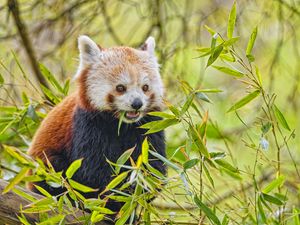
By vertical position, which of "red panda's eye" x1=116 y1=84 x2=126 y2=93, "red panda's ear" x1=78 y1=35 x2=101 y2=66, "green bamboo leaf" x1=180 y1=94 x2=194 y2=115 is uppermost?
"red panda's ear" x1=78 y1=35 x2=101 y2=66

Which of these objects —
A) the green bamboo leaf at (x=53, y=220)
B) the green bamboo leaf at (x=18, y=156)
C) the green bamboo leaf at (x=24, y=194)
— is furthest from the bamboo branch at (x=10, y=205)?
the green bamboo leaf at (x=18, y=156)

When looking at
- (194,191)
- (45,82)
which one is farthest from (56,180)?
(45,82)

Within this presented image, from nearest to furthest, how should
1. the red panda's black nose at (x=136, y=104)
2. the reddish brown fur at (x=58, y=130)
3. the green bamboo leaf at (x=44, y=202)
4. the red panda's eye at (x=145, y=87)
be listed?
the green bamboo leaf at (x=44, y=202), the red panda's black nose at (x=136, y=104), the red panda's eye at (x=145, y=87), the reddish brown fur at (x=58, y=130)

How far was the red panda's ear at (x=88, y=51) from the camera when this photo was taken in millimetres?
3488

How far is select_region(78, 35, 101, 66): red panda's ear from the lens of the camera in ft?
11.4

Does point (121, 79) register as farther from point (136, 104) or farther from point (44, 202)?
point (44, 202)

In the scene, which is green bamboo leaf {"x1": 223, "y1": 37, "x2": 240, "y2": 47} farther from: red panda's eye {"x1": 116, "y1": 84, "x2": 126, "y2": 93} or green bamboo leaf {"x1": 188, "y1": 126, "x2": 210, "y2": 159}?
red panda's eye {"x1": 116, "y1": 84, "x2": 126, "y2": 93}

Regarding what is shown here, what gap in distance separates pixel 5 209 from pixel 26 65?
2515 millimetres

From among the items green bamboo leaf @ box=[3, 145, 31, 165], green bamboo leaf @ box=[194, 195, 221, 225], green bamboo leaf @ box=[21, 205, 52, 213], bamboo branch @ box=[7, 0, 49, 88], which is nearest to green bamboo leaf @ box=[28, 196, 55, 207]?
green bamboo leaf @ box=[21, 205, 52, 213]

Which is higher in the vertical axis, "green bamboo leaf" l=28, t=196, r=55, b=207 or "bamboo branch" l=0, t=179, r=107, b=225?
"green bamboo leaf" l=28, t=196, r=55, b=207

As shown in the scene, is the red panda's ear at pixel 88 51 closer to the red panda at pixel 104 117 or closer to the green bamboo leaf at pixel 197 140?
the red panda at pixel 104 117

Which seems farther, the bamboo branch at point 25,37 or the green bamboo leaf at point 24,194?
the bamboo branch at point 25,37

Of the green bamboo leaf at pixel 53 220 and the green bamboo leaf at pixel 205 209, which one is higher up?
the green bamboo leaf at pixel 205 209

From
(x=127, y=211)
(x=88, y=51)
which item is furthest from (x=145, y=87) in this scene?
(x=127, y=211)
